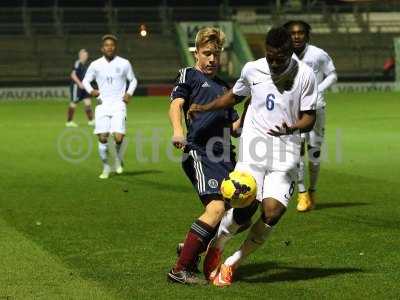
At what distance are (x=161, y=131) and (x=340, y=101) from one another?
538 inches

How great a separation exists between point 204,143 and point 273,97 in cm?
78

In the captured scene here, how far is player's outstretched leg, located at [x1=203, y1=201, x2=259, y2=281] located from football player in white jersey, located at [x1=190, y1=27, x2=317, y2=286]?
0.04m

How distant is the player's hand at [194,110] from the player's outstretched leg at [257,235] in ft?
3.11

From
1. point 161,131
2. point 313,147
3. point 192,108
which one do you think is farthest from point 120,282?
point 161,131

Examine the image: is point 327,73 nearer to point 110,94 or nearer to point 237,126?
point 237,126

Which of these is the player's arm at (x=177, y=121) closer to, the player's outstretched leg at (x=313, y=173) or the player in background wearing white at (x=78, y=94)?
the player's outstretched leg at (x=313, y=173)

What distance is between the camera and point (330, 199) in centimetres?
1553

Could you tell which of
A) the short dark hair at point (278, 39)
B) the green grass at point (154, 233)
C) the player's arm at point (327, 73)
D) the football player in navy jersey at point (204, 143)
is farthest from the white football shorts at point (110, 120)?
the short dark hair at point (278, 39)

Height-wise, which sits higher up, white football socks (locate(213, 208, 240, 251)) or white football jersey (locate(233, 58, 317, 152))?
white football jersey (locate(233, 58, 317, 152))

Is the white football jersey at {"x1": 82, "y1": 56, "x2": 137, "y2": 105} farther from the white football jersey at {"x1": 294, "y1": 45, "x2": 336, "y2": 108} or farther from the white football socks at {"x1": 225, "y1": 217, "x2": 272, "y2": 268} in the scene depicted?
the white football socks at {"x1": 225, "y1": 217, "x2": 272, "y2": 268}

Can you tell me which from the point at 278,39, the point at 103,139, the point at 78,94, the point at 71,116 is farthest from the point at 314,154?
the point at 78,94

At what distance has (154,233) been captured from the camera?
12.3 meters

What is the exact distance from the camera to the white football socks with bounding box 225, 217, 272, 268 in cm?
918

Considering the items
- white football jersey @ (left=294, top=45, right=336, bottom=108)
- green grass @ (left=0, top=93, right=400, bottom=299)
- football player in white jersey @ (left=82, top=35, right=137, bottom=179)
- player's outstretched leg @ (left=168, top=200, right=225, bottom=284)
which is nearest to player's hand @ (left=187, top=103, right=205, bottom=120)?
player's outstretched leg @ (left=168, top=200, right=225, bottom=284)
